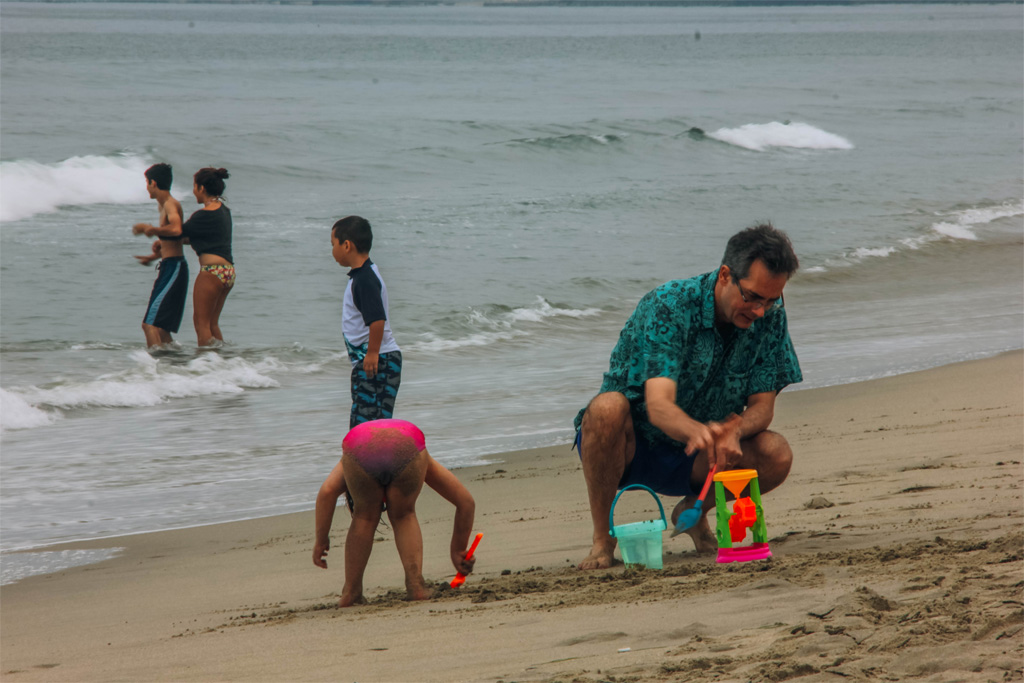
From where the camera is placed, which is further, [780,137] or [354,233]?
[780,137]

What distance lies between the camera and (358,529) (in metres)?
3.73

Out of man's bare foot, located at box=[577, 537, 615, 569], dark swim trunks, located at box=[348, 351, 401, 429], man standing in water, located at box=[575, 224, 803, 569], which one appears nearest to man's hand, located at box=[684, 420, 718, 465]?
man standing in water, located at box=[575, 224, 803, 569]

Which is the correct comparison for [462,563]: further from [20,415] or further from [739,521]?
[20,415]

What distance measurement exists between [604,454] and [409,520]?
731 mm

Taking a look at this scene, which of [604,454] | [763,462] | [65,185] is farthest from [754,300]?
[65,185]

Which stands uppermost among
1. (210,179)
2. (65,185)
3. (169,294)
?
(65,185)

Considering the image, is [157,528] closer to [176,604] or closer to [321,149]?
[176,604]

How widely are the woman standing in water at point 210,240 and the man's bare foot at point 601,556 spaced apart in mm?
5205

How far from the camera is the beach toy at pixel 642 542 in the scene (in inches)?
147

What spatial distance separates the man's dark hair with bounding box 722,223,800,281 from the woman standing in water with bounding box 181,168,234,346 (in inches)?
214

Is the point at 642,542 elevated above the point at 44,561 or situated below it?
above

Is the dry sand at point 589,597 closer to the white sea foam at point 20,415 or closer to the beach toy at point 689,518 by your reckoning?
the beach toy at point 689,518

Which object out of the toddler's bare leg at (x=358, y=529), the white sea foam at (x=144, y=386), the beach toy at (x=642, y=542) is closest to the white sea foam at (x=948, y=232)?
the white sea foam at (x=144, y=386)

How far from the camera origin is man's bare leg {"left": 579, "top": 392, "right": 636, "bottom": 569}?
3834mm
